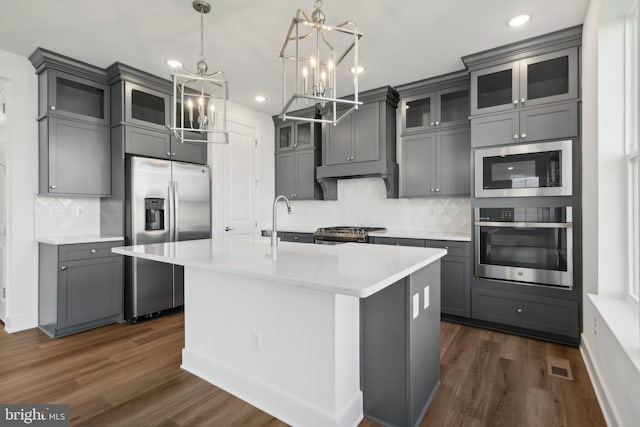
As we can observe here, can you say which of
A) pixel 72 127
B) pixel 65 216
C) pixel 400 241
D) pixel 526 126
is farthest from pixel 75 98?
pixel 526 126

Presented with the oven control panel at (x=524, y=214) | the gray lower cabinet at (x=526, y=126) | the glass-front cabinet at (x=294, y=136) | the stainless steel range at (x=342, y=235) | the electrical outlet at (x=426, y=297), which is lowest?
the electrical outlet at (x=426, y=297)

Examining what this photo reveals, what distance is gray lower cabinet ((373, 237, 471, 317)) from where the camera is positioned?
10.7 ft

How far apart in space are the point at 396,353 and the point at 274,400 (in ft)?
2.50

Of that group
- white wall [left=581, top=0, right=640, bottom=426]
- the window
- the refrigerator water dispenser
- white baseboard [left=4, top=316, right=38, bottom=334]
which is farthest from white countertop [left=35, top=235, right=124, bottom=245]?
the window

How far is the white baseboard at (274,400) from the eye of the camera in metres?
1.70

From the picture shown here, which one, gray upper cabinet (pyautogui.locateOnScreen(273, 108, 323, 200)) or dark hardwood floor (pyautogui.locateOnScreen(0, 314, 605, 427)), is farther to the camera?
gray upper cabinet (pyautogui.locateOnScreen(273, 108, 323, 200))

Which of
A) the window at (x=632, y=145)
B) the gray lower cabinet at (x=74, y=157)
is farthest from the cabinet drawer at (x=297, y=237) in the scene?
the window at (x=632, y=145)

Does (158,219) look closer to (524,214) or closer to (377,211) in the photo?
(377,211)

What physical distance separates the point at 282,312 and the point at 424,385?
0.94 metres

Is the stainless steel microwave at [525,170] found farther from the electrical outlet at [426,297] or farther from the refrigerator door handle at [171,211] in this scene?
the refrigerator door handle at [171,211]

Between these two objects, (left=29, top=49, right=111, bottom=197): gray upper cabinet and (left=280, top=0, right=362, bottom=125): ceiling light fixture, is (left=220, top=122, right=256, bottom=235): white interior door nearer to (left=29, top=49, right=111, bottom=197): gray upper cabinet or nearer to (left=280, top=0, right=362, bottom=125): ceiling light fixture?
(left=280, top=0, right=362, bottom=125): ceiling light fixture

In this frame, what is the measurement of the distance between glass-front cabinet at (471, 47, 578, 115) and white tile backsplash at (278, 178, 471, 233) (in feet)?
3.60

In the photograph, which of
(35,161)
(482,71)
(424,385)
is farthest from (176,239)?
(482,71)

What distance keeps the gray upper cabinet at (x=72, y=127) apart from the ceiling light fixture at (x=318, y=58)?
2.04m
